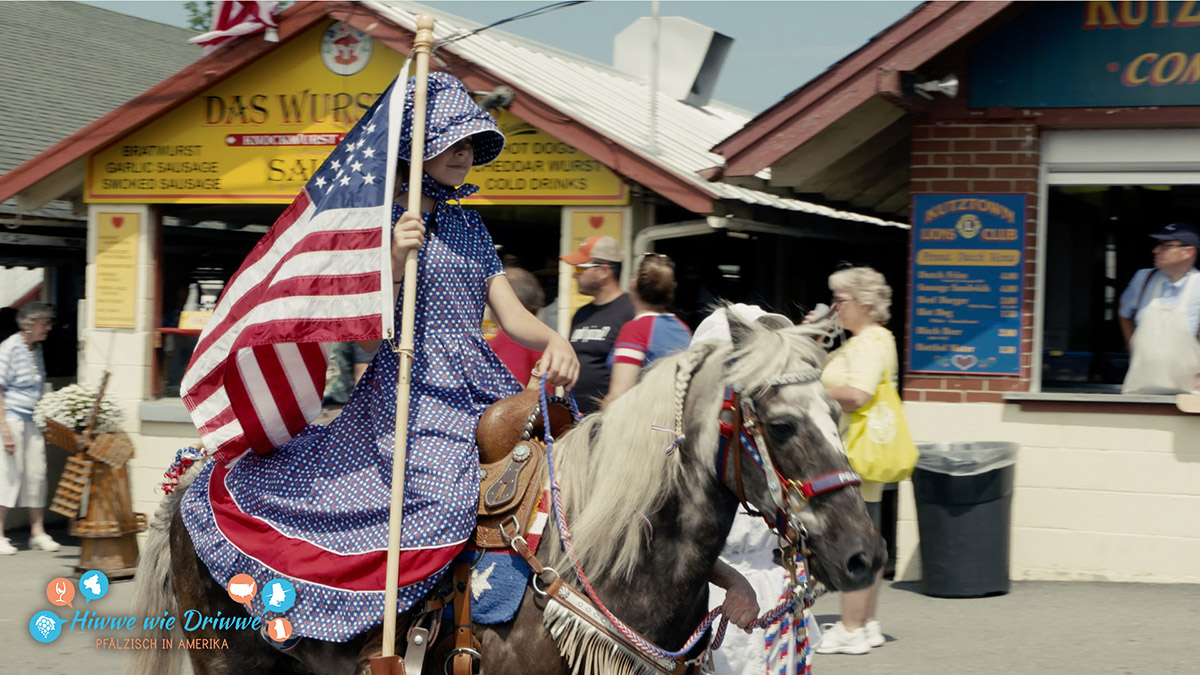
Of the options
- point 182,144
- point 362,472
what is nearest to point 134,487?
point 182,144

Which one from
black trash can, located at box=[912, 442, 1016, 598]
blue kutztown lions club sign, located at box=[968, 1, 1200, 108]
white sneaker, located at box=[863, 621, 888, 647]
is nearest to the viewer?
white sneaker, located at box=[863, 621, 888, 647]

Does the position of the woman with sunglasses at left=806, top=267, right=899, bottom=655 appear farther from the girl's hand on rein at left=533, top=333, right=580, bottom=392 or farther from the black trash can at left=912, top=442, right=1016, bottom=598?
the girl's hand on rein at left=533, top=333, right=580, bottom=392

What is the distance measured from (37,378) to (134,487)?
1.22 m

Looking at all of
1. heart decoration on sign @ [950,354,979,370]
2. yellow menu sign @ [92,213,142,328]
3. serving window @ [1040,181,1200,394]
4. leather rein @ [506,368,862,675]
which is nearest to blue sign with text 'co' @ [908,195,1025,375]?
heart decoration on sign @ [950,354,979,370]

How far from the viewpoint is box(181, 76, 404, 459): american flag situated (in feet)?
11.5

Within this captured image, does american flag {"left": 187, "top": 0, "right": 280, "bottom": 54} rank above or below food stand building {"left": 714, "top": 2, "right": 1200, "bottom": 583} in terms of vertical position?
above

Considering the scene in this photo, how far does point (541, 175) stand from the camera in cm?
919

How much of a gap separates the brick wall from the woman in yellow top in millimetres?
1707

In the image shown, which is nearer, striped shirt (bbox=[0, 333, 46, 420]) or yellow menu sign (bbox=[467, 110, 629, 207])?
yellow menu sign (bbox=[467, 110, 629, 207])

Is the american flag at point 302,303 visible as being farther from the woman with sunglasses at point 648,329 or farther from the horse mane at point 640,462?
the woman with sunglasses at point 648,329

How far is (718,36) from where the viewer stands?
49.1 ft

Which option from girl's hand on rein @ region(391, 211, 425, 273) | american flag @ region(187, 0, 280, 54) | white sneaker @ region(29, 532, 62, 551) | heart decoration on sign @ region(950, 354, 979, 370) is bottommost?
white sneaker @ region(29, 532, 62, 551)

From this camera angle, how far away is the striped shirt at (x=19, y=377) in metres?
9.77

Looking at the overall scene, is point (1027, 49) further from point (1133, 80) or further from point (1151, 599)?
point (1151, 599)
